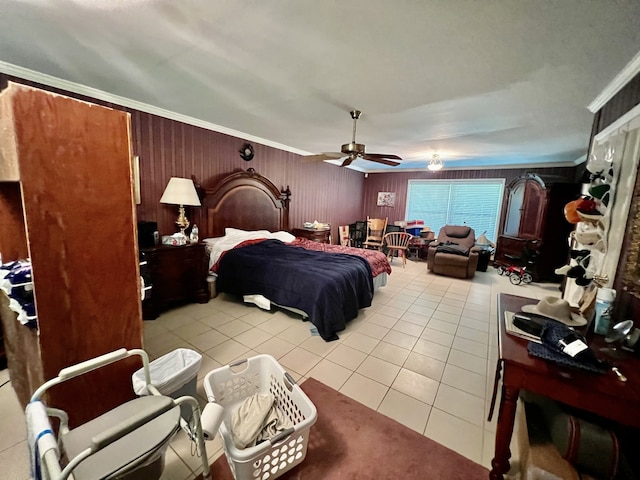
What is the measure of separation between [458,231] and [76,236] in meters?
6.04

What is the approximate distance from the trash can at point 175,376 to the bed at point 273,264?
1.20 m

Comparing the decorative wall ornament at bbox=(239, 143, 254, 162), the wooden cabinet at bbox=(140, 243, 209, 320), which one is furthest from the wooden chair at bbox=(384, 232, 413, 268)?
the wooden cabinet at bbox=(140, 243, 209, 320)

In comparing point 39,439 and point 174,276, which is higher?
point 39,439

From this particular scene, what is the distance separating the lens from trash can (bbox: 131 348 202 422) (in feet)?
4.23

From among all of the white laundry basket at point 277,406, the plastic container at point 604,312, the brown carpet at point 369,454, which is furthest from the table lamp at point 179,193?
the plastic container at point 604,312

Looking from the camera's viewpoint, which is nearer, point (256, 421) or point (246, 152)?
point (256, 421)

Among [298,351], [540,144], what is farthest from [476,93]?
[298,351]

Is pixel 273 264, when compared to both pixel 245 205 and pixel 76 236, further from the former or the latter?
pixel 76 236

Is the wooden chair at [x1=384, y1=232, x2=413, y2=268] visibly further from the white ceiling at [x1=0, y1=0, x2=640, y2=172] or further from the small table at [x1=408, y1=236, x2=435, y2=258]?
the white ceiling at [x1=0, y1=0, x2=640, y2=172]

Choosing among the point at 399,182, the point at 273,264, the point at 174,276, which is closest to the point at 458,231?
the point at 399,182

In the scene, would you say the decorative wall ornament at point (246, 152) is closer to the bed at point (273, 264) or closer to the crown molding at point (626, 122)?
the bed at point (273, 264)

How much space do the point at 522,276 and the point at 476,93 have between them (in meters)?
3.72

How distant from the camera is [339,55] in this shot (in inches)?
72.3

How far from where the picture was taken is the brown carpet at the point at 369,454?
1.33 metres
